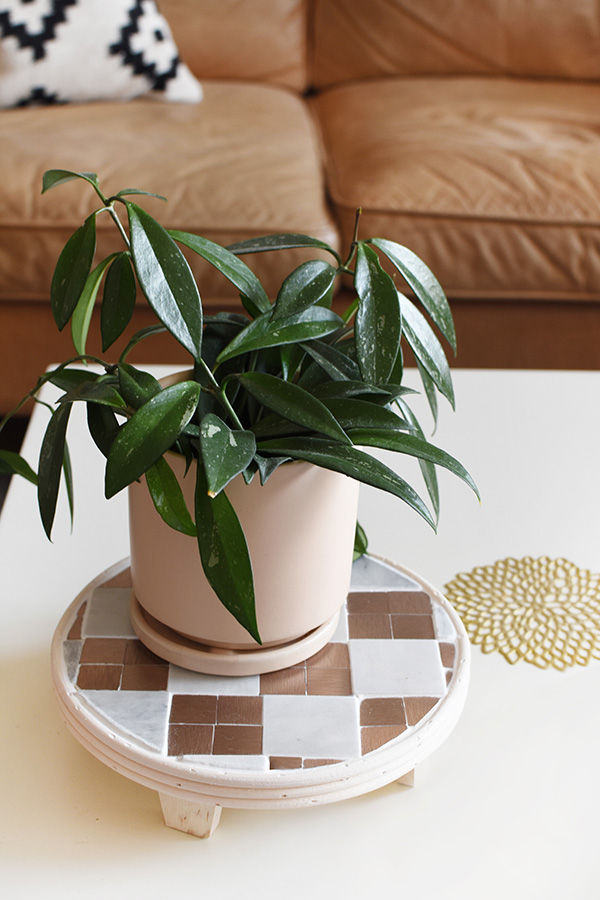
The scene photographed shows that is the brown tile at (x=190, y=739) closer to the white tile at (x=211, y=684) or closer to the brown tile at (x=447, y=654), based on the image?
the white tile at (x=211, y=684)

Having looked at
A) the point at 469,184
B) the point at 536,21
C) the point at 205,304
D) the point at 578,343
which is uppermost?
the point at 536,21

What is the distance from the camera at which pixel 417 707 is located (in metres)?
0.56

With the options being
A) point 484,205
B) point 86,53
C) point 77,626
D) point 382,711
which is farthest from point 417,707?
point 86,53

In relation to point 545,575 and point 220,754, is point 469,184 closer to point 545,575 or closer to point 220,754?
point 545,575

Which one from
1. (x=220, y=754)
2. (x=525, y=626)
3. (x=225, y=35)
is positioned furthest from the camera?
(x=225, y=35)

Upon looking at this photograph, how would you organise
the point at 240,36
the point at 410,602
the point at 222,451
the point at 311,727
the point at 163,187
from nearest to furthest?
1. the point at 222,451
2. the point at 311,727
3. the point at 410,602
4. the point at 163,187
5. the point at 240,36

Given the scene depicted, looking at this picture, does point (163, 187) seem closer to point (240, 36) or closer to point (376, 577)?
point (240, 36)

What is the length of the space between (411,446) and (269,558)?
108 mm

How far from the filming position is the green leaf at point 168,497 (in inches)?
18.4

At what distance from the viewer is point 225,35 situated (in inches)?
74.4

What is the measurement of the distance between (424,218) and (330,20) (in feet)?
2.55

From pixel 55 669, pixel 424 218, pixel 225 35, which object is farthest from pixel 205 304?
pixel 55 669

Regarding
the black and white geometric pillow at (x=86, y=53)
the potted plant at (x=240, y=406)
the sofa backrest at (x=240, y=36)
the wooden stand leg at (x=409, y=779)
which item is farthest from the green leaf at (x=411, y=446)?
the sofa backrest at (x=240, y=36)

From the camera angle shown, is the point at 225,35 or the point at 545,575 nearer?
the point at 545,575
